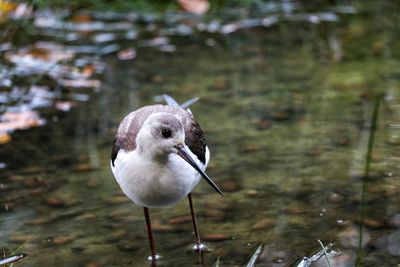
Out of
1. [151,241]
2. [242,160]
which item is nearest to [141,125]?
[151,241]

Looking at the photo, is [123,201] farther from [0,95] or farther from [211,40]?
[211,40]

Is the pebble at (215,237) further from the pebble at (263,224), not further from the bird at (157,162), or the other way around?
the bird at (157,162)

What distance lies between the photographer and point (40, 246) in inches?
182

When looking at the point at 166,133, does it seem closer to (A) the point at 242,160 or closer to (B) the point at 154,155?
(B) the point at 154,155

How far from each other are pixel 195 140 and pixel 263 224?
2.58ft

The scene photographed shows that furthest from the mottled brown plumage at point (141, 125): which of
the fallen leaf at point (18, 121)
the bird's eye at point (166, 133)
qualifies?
the fallen leaf at point (18, 121)

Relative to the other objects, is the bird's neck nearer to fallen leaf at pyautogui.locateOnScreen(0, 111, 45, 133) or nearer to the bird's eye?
the bird's eye

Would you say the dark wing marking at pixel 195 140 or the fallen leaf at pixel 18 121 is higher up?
the dark wing marking at pixel 195 140

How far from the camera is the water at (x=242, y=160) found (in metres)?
4.52

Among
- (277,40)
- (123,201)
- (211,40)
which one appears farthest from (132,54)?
(123,201)

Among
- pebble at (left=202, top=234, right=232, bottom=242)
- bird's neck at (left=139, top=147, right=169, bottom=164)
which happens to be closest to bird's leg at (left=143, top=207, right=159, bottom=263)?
pebble at (left=202, top=234, right=232, bottom=242)

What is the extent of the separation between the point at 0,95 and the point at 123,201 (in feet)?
8.52

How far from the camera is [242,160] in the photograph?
5.73 metres

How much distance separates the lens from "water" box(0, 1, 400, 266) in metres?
4.52
